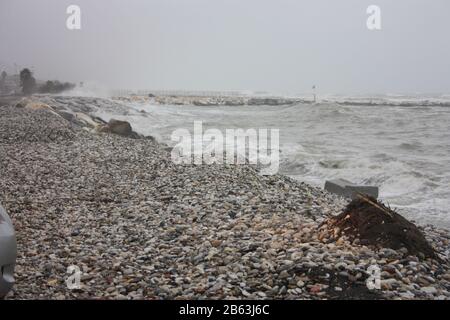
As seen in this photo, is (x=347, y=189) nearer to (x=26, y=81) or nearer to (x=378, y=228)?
(x=378, y=228)

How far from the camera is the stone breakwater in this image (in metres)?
4.63

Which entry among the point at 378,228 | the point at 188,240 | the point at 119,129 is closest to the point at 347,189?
the point at 378,228

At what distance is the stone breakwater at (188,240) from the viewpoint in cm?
463

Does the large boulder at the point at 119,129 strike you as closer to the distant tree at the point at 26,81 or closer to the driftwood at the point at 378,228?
the driftwood at the point at 378,228

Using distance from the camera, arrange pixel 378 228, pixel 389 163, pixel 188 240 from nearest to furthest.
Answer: pixel 378 228
pixel 188 240
pixel 389 163

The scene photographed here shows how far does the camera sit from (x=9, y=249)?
4.02 metres

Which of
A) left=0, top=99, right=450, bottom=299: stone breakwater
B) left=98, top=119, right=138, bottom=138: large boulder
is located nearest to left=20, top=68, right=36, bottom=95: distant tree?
left=98, top=119, right=138, bottom=138: large boulder

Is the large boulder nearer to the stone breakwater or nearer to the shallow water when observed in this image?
the shallow water

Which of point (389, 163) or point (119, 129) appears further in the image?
point (119, 129)

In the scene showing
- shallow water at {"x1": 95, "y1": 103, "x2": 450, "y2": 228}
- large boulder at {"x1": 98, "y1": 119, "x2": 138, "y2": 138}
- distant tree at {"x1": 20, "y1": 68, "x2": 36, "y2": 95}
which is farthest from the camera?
distant tree at {"x1": 20, "y1": 68, "x2": 36, "y2": 95}

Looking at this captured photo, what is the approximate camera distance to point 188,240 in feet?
20.3

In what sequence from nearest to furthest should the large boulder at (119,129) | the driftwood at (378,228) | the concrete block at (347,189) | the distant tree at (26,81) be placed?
the driftwood at (378,228)
the concrete block at (347,189)
the large boulder at (119,129)
the distant tree at (26,81)

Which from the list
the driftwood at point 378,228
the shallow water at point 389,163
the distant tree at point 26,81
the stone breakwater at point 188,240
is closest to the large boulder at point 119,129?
the shallow water at point 389,163
